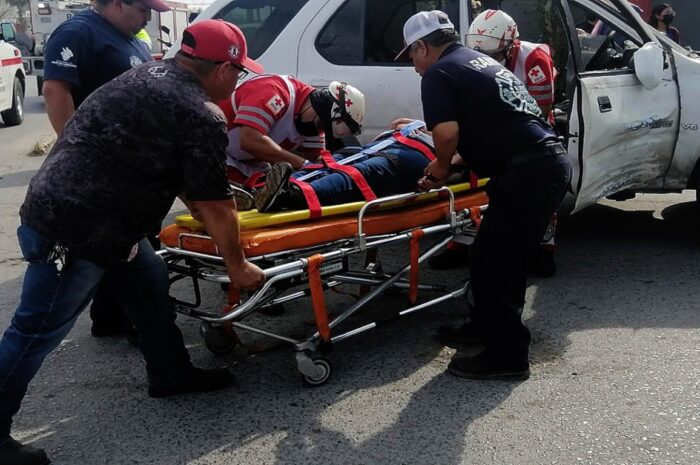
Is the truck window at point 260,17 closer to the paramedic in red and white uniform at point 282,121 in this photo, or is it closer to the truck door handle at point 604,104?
the paramedic in red and white uniform at point 282,121

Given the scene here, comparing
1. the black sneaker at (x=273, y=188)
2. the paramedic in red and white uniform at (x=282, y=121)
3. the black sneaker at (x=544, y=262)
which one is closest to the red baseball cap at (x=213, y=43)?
the black sneaker at (x=273, y=188)

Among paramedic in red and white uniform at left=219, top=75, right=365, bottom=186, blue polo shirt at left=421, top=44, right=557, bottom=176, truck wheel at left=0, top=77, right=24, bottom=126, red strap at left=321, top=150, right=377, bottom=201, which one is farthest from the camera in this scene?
truck wheel at left=0, top=77, right=24, bottom=126

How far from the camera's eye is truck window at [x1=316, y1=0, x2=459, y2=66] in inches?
213

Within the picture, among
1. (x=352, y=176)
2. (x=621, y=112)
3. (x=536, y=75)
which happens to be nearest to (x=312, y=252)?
(x=352, y=176)

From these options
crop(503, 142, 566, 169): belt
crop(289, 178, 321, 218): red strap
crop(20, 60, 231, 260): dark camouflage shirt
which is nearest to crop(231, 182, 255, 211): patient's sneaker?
crop(289, 178, 321, 218): red strap

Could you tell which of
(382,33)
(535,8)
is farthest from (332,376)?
(535,8)

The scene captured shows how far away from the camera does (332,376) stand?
12.0 feet

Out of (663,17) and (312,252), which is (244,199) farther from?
(663,17)

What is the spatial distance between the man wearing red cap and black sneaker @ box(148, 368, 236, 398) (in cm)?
63

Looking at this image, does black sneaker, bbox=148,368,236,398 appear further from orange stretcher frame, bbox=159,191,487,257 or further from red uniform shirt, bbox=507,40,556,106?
red uniform shirt, bbox=507,40,556,106

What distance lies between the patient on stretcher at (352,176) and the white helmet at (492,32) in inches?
31.7

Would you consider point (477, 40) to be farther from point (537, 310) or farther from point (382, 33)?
point (537, 310)

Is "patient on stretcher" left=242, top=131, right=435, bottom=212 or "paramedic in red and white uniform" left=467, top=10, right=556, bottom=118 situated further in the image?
"paramedic in red and white uniform" left=467, top=10, right=556, bottom=118

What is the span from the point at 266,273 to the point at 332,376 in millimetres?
742
